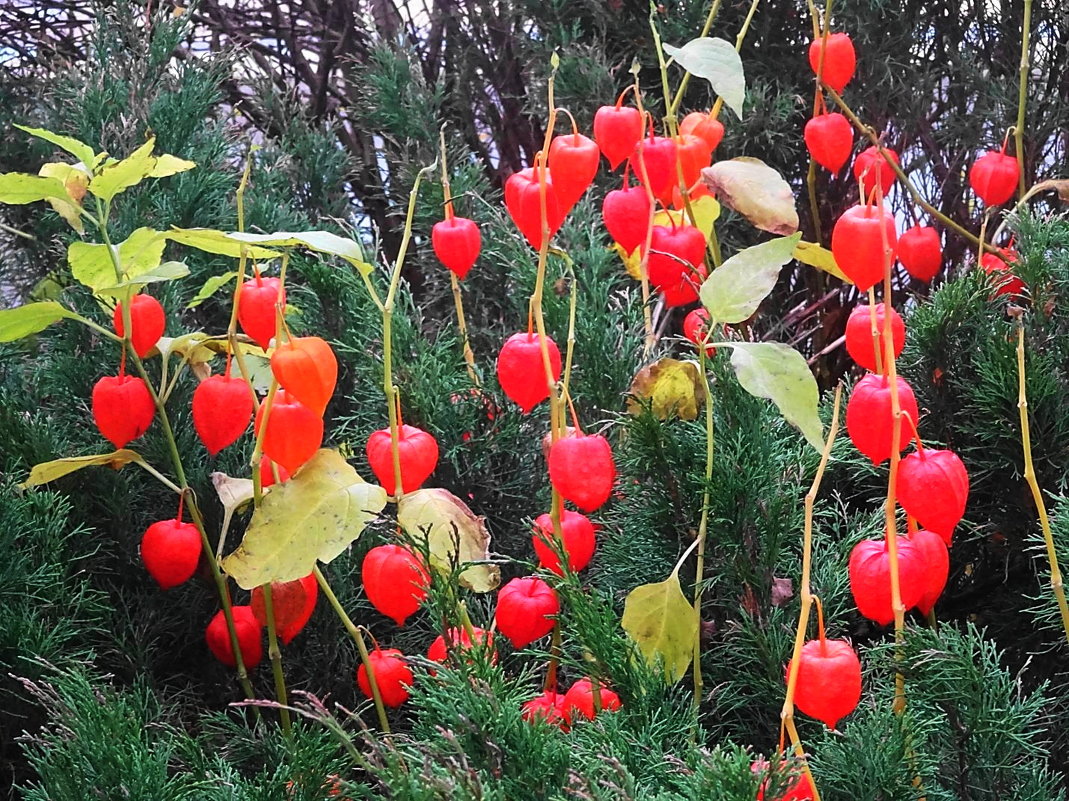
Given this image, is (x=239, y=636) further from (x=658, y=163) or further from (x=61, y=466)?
(x=658, y=163)

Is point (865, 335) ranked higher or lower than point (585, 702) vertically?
higher

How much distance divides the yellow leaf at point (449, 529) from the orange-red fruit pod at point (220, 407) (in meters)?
0.12

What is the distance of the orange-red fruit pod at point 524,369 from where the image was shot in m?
0.56

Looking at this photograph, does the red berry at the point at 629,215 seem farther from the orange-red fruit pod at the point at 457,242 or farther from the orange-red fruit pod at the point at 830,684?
the orange-red fruit pod at the point at 830,684

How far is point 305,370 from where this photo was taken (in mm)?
508

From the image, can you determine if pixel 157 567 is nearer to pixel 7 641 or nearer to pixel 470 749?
pixel 7 641

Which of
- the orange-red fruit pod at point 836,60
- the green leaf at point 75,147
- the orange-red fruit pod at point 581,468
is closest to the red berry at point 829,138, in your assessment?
the orange-red fruit pod at point 836,60

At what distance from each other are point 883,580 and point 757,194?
0.22 metres

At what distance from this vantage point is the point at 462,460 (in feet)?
2.43

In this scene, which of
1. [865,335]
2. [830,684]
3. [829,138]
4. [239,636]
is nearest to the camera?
[830,684]

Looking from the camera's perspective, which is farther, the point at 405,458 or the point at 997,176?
the point at 997,176


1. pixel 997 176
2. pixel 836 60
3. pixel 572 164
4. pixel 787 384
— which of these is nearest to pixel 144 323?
pixel 572 164

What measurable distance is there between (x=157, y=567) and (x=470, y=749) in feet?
1.01

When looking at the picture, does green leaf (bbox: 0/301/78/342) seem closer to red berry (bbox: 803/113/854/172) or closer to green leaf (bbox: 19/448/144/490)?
green leaf (bbox: 19/448/144/490)
